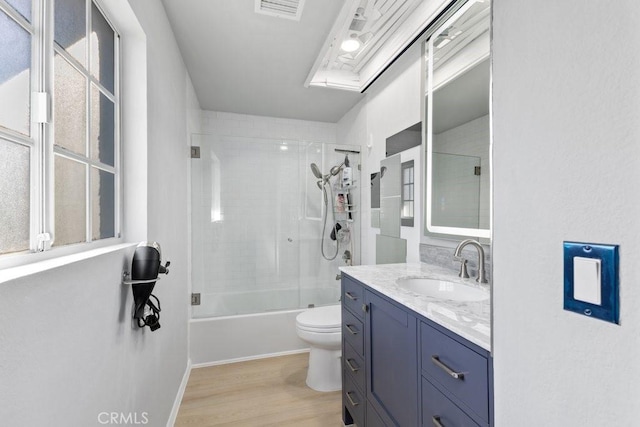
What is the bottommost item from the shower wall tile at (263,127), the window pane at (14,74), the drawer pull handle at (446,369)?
the drawer pull handle at (446,369)

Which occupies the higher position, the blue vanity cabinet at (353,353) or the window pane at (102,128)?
the window pane at (102,128)

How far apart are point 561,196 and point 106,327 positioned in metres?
1.24

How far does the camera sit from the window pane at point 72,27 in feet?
2.75

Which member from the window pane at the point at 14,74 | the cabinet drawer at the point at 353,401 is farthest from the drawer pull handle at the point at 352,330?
the window pane at the point at 14,74

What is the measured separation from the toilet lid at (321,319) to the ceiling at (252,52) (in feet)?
6.30

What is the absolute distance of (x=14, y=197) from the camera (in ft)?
2.20

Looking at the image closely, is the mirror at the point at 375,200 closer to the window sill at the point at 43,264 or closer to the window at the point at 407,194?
the window at the point at 407,194

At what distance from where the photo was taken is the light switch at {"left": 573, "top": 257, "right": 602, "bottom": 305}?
465 mm

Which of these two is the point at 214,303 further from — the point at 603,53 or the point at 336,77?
the point at 603,53

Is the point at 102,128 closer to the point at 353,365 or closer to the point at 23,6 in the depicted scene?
the point at 23,6

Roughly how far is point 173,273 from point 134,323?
2.49 feet

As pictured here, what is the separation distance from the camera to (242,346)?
262 centimetres

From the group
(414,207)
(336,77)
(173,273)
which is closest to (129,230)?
(173,273)

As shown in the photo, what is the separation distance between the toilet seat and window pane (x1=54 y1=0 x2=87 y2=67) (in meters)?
1.83
